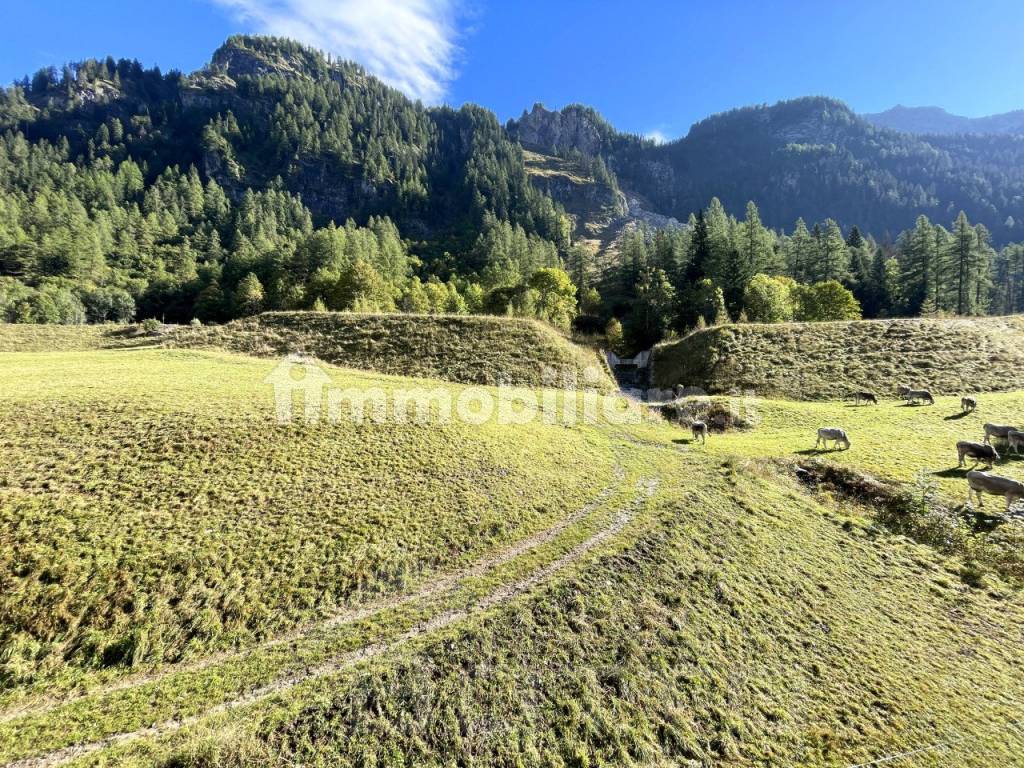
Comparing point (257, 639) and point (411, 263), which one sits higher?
point (411, 263)

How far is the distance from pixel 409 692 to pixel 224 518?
9999 mm

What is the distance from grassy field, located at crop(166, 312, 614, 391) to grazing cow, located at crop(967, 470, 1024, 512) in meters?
30.4

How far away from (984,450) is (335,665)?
108 ft

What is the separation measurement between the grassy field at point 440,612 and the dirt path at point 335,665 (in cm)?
7

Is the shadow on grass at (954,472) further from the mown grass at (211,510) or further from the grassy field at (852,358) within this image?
the grassy field at (852,358)

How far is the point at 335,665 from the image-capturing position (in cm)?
1059

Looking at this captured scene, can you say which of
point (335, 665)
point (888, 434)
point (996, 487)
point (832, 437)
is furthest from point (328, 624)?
point (888, 434)

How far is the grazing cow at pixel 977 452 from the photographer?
74.1 feet

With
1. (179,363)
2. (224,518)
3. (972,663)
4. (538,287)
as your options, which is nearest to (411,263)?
(538,287)

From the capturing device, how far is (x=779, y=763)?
30.9 feet

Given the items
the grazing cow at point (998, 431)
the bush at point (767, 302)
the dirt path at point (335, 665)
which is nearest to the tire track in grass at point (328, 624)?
the dirt path at point (335, 665)

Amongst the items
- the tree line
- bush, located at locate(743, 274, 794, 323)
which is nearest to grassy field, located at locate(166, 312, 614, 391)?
the tree line

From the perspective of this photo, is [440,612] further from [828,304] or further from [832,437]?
[828,304]

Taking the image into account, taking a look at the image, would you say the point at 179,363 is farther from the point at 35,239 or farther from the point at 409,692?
the point at 35,239
